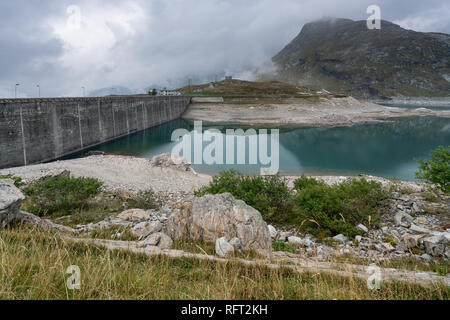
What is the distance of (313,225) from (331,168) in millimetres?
21392

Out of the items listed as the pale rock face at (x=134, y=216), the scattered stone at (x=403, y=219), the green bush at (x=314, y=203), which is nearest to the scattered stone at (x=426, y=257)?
the green bush at (x=314, y=203)

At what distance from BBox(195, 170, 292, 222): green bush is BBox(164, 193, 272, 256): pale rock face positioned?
432cm

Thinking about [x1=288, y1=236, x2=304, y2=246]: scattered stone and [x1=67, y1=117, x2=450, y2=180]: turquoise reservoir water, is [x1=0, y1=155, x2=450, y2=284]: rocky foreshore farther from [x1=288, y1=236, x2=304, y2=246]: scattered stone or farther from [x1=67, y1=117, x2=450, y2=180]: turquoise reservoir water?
[x1=67, y1=117, x2=450, y2=180]: turquoise reservoir water

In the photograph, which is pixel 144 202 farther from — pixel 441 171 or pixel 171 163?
pixel 441 171

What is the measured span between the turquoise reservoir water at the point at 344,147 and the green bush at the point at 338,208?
16.2 metres

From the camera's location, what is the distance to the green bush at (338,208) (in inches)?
391

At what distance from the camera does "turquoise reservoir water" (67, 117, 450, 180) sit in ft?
98.5

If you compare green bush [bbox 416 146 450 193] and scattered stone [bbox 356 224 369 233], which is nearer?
scattered stone [bbox 356 224 369 233]

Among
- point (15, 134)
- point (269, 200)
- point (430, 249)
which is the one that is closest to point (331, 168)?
point (269, 200)

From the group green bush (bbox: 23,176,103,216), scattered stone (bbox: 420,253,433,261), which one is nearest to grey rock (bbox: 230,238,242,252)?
scattered stone (bbox: 420,253,433,261)

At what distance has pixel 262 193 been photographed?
499 inches

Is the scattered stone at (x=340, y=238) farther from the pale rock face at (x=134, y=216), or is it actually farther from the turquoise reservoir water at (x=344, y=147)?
the turquoise reservoir water at (x=344, y=147)

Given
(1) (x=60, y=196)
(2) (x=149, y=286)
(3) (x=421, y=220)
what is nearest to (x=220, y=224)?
(2) (x=149, y=286)

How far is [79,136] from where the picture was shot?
3669cm
